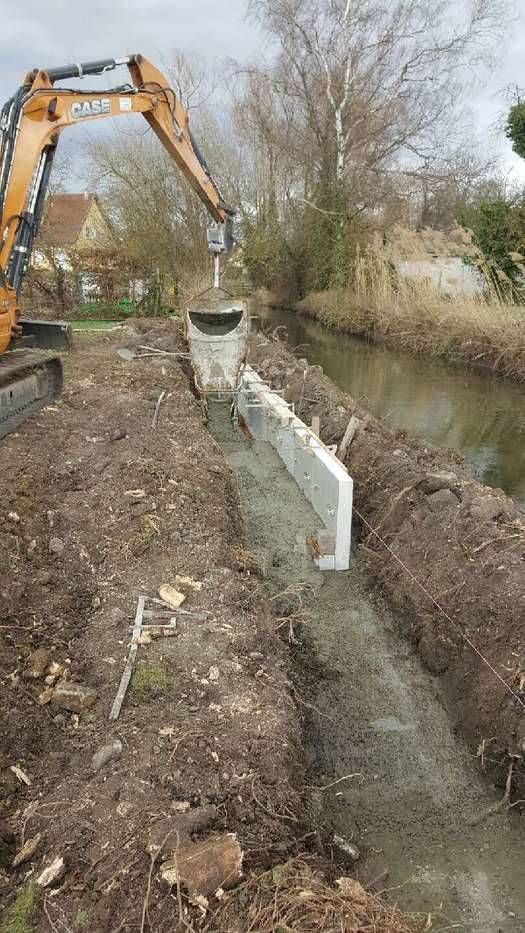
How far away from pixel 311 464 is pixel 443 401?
6734mm

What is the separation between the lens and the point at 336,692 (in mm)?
4672

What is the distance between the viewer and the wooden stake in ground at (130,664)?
3.25 meters

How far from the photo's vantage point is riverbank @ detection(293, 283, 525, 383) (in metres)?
14.8

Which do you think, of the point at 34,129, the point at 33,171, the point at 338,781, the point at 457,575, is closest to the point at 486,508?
the point at 457,575

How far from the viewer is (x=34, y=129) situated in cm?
658

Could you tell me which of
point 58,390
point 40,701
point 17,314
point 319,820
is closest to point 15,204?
point 17,314

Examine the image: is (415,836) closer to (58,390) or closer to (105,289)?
(58,390)

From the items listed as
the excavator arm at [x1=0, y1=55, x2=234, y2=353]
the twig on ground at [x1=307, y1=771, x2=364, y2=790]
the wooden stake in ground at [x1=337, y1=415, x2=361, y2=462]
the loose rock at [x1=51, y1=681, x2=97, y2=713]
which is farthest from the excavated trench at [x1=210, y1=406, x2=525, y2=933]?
the excavator arm at [x1=0, y1=55, x2=234, y2=353]

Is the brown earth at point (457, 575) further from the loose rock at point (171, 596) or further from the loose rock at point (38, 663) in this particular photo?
the loose rock at point (38, 663)

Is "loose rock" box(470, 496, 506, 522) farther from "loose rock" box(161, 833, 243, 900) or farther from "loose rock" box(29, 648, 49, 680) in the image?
"loose rock" box(161, 833, 243, 900)

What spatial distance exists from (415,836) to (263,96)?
86.9 feet

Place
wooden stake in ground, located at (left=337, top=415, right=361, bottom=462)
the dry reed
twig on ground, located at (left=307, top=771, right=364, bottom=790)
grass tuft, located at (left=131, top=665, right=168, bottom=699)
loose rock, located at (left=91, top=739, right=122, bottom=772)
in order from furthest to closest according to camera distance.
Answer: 1. the dry reed
2. wooden stake in ground, located at (left=337, top=415, right=361, bottom=462)
3. twig on ground, located at (left=307, top=771, right=364, bottom=790)
4. grass tuft, located at (left=131, top=665, right=168, bottom=699)
5. loose rock, located at (left=91, top=739, right=122, bottom=772)

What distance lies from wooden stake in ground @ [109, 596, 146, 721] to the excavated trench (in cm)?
129

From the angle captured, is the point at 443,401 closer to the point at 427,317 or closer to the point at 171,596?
the point at 427,317
